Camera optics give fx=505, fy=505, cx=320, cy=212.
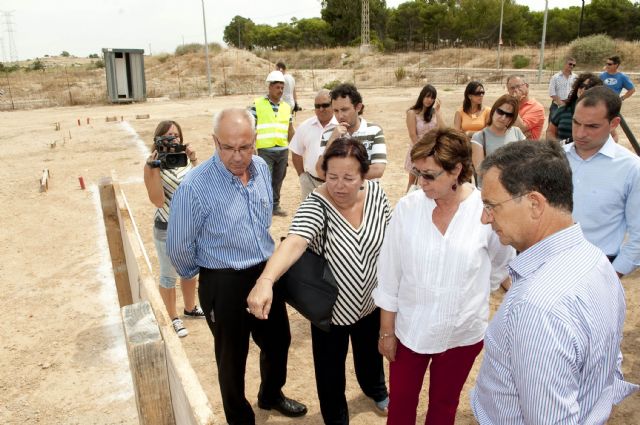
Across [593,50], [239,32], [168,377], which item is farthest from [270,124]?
[239,32]

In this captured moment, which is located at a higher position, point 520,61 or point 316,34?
point 316,34

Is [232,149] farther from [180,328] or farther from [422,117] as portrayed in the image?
[422,117]

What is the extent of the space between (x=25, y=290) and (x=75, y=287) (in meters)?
0.52

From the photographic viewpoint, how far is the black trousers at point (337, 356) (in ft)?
9.53

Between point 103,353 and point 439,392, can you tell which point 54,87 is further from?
point 439,392

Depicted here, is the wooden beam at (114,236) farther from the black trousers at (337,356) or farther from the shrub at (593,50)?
the shrub at (593,50)

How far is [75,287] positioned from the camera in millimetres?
5375

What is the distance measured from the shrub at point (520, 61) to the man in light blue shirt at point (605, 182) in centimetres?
4160

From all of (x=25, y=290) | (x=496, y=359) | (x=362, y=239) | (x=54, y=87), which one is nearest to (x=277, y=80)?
(x=25, y=290)

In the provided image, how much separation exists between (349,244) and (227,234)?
2.25 feet

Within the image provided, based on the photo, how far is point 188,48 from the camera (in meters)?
49.3

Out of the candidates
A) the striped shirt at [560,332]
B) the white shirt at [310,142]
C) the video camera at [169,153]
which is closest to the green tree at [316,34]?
the white shirt at [310,142]

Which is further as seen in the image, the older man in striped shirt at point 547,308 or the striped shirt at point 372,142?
the striped shirt at point 372,142

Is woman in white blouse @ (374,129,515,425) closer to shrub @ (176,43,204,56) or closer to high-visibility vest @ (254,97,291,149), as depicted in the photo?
high-visibility vest @ (254,97,291,149)
